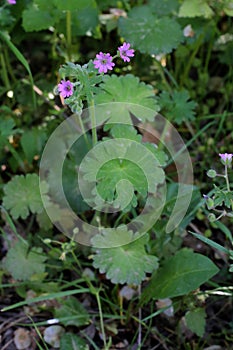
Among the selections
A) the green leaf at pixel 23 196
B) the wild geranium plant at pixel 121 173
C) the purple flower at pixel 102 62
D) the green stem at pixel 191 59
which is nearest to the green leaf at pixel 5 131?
the green leaf at pixel 23 196

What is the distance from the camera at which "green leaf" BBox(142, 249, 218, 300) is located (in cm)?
163

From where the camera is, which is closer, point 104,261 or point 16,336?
point 104,261

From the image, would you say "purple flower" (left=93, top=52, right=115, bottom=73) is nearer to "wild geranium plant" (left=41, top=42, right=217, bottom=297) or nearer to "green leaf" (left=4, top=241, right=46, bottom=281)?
"wild geranium plant" (left=41, top=42, right=217, bottom=297)

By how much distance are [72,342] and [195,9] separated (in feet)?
4.04

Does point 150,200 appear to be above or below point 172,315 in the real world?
above

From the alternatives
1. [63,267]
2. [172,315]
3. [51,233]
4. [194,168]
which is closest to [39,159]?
[51,233]

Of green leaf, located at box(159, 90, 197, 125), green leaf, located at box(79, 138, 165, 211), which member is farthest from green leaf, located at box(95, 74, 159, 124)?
green leaf, located at box(159, 90, 197, 125)

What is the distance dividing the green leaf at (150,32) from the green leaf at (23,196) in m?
0.59

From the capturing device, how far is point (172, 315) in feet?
5.88

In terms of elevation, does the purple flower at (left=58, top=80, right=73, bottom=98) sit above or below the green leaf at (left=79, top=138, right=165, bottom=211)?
above

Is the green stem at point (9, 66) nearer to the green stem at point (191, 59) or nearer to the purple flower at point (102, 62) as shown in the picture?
the green stem at point (191, 59)

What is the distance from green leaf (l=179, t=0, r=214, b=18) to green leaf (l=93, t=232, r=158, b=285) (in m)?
0.86

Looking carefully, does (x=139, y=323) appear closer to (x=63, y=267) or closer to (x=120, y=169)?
Result: (x=63, y=267)

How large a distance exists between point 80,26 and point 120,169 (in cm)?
79
